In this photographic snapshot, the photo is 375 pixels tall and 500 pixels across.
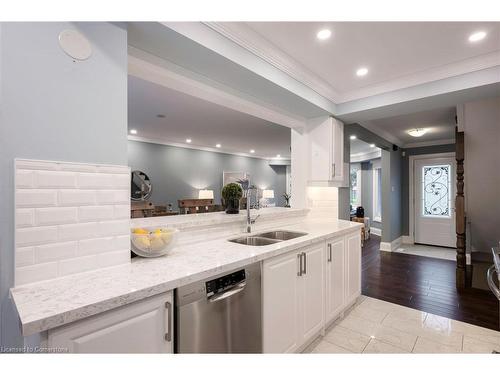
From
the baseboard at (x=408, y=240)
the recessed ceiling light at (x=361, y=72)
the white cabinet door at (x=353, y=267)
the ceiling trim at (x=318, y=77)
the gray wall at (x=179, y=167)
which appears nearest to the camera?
the ceiling trim at (x=318, y=77)

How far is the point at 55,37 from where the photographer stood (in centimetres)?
119

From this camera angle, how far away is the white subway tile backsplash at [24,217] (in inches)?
43.1

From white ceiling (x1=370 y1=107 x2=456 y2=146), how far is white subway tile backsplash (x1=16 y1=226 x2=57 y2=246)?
4572 millimetres

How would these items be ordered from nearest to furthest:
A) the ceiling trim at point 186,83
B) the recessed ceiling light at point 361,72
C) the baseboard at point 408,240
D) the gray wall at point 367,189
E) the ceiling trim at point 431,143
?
the ceiling trim at point 186,83
the recessed ceiling light at point 361,72
the ceiling trim at point 431,143
the baseboard at point 408,240
the gray wall at point 367,189

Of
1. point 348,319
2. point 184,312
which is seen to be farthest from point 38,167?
point 348,319

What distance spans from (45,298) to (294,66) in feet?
7.97

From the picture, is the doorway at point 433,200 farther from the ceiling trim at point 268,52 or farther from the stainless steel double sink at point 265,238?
the stainless steel double sink at point 265,238

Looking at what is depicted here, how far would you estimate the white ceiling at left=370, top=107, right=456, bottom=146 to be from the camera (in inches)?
159

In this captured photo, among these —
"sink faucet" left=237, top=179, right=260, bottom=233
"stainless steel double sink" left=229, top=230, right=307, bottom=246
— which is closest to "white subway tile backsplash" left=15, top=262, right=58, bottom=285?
"stainless steel double sink" left=229, top=230, right=307, bottom=246

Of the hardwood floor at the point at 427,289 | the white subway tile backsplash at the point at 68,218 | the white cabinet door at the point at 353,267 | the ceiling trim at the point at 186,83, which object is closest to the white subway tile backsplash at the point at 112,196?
the white subway tile backsplash at the point at 68,218

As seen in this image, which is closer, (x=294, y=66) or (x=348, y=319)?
(x=294, y=66)

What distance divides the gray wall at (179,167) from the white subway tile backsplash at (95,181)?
4.97 m

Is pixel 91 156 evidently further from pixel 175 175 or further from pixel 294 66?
pixel 175 175

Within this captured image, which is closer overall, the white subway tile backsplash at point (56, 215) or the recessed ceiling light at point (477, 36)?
the white subway tile backsplash at point (56, 215)
